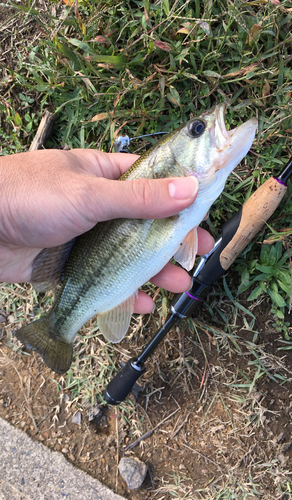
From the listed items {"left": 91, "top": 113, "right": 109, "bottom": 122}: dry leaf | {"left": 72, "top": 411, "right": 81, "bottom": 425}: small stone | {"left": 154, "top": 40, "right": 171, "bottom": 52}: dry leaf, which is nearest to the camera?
{"left": 154, "top": 40, "right": 171, "bottom": 52}: dry leaf

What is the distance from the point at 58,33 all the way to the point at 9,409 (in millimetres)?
3535

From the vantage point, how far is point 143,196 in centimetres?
180

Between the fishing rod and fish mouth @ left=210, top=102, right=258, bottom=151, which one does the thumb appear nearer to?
fish mouth @ left=210, top=102, right=258, bottom=151

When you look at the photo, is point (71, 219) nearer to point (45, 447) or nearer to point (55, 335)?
point (55, 335)

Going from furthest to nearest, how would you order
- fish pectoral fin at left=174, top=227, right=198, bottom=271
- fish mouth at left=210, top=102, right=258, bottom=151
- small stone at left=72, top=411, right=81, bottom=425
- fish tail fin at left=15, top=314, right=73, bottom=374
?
small stone at left=72, top=411, right=81, bottom=425 → fish tail fin at left=15, top=314, right=73, bottom=374 → fish pectoral fin at left=174, top=227, right=198, bottom=271 → fish mouth at left=210, top=102, right=258, bottom=151

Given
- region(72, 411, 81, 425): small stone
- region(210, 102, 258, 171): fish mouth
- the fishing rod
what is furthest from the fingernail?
region(72, 411, 81, 425): small stone

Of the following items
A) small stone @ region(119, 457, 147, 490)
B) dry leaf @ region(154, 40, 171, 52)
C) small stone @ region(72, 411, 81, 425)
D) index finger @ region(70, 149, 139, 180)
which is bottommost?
small stone @ region(119, 457, 147, 490)

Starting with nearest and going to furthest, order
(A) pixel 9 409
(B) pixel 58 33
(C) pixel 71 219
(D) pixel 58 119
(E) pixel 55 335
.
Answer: (C) pixel 71 219, (E) pixel 55 335, (B) pixel 58 33, (D) pixel 58 119, (A) pixel 9 409

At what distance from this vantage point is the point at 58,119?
3.01m

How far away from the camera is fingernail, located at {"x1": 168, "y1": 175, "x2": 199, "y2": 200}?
1.80 metres

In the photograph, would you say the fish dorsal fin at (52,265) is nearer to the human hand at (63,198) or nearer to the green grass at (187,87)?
the human hand at (63,198)

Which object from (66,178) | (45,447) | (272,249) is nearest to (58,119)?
(66,178)

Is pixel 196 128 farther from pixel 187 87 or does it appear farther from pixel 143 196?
pixel 187 87

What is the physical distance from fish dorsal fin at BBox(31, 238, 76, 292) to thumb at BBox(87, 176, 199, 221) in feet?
1.57
